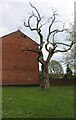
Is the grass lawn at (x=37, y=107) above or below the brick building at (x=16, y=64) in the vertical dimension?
below

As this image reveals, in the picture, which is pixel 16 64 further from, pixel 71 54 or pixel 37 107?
pixel 37 107

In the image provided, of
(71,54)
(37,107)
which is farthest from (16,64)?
(37,107)

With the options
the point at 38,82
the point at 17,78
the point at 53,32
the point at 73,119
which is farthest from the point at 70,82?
the point at 73,119

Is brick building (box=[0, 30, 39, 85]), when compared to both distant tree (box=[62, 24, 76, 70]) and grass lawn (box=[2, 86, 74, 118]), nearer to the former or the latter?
distant tree (box=[62, 24, 76, 70])

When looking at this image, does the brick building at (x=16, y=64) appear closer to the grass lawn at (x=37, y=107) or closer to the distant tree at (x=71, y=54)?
the distant tree at (x=71, y=54)

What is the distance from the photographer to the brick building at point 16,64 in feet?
187

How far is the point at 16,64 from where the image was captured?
5719cm

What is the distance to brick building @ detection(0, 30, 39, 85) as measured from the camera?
5694 cm

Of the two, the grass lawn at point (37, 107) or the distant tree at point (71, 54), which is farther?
the distant tree at point (71, 54)

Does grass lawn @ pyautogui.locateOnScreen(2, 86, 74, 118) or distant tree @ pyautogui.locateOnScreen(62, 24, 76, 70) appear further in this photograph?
distant tree @ pyautogui.locateOnScreen(62, 24, 76, 70)

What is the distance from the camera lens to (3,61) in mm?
57500

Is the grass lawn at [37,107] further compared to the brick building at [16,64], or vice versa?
the brick building at [16,64]

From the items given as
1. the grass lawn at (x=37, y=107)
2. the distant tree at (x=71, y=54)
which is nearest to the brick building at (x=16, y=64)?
the distant tree at (x=71, y=54)

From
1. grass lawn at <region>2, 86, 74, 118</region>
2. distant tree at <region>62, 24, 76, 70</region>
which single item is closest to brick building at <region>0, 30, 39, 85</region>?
distant tree at <region>62, 24, 76, 70</region>
